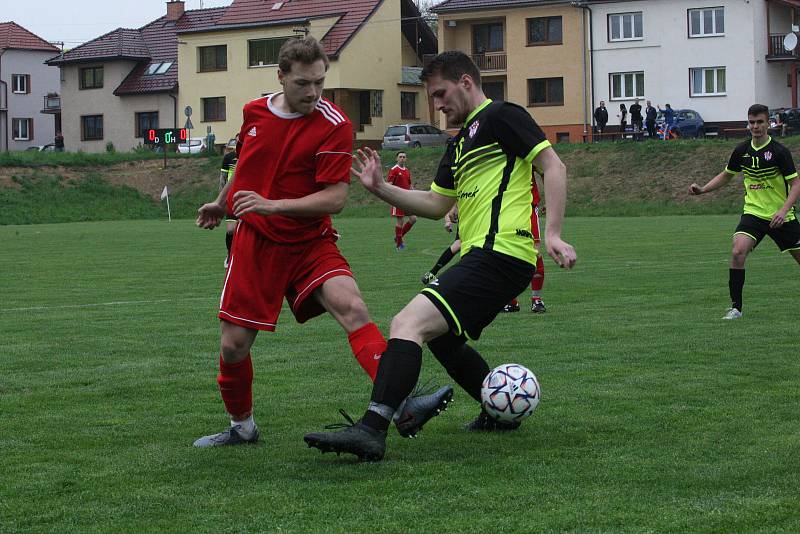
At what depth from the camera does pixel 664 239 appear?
2520cm

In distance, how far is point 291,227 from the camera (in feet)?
20.2

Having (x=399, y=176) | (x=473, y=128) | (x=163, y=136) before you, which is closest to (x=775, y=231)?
(x=473, y=128)

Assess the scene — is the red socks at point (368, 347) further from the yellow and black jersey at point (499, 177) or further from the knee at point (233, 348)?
the yellow and black jersey at point (499, 177)

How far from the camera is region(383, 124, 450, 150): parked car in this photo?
Result: 5675 centimetres

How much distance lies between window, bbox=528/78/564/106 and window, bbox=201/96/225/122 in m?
16.5

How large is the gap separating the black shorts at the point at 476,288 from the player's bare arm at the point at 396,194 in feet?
1.66

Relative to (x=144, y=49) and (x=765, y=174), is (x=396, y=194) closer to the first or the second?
(x=765, y=174)

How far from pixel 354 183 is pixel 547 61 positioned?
627 inches

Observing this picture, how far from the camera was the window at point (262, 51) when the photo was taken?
64.5 m

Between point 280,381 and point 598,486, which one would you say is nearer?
point 598,486

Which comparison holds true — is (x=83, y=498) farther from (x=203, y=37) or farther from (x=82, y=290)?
(x=203, y=37)

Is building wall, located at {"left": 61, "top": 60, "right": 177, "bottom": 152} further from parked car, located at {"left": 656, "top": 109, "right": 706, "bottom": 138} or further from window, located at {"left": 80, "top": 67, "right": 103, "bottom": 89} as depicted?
parked car, located at {"left": 656, "top": 109, "right": 706, "bottom": 138}

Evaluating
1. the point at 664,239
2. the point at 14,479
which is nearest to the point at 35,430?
the point at 14,479

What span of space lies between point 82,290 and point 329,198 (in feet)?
35.2
